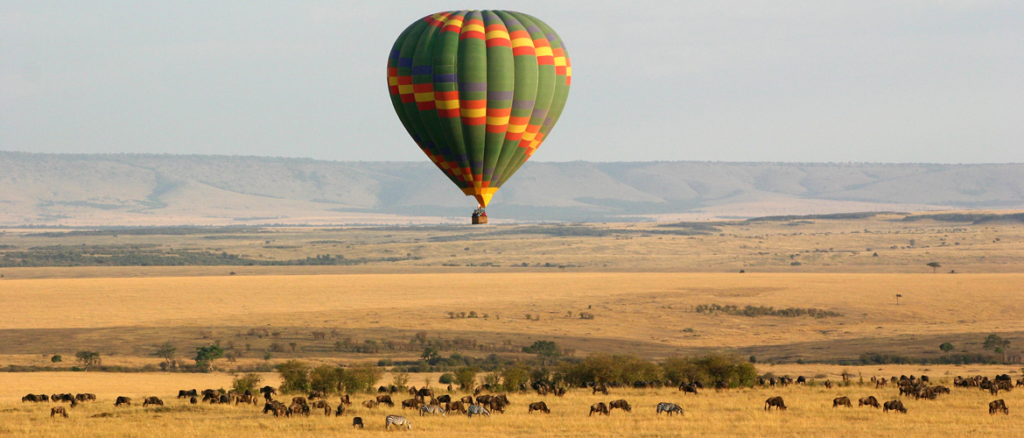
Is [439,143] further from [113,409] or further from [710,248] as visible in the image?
[710,248]

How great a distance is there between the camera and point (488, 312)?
83188 mm

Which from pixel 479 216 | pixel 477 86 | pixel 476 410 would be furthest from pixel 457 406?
pixel 477 86

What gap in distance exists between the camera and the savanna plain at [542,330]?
101ft

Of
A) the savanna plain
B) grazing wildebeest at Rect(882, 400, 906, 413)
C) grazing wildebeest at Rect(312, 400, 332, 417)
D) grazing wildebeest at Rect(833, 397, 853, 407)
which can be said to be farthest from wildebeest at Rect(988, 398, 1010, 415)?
grazing wildebeest at Rect(312, 400, 332, 417)

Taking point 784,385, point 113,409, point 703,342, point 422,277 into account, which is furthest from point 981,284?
point 113,409

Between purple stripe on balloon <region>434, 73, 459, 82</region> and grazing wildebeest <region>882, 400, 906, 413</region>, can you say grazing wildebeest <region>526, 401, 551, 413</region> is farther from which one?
purple stripe on balloon <region>434, 73, 459, 82</region>

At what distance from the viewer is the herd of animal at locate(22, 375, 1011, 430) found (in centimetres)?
3180

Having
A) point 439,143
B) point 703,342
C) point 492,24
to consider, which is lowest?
point 703,342

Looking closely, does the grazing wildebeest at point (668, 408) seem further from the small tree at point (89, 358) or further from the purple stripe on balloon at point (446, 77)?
the small tree at point (89, 358)

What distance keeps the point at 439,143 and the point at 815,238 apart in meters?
156

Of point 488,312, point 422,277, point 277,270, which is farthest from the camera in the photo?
point 277,270

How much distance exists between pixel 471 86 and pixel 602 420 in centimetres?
1119

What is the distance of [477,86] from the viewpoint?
34906mm

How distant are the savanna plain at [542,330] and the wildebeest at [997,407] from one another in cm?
33
